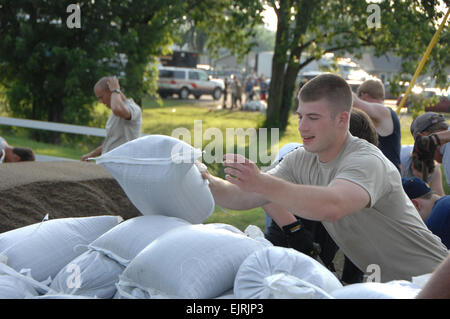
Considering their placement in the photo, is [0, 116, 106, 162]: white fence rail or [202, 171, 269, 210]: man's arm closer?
[202, 171, 269, 210]: man's arm

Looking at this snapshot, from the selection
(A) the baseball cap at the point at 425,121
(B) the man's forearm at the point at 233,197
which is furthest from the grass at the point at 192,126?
(B) the man's forearm at the point at 233,197

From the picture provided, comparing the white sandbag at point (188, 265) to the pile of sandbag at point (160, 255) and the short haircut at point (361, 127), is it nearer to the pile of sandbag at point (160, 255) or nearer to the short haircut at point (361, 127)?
the pile of sandbag at point (160, 255)

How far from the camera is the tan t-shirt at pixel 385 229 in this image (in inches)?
99.0

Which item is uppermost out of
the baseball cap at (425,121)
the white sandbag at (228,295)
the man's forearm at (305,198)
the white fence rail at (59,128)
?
the baseball cap at (425,121)

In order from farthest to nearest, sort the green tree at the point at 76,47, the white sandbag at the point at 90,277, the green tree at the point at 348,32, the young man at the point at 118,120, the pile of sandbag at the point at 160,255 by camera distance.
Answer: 1. the green tree at the point at 76,47
2. the green tree at the point at 348,32
3. the young man at the point at 118,120
4. the white sandbag at the point at 90,277
5. the pile of sandbag at the point at 160,255

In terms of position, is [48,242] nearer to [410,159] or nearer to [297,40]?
[410,159]

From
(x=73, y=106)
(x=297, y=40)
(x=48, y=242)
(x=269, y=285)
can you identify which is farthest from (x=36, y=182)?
(x=297, y=40)

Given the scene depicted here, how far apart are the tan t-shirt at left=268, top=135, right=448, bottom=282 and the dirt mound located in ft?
7.81

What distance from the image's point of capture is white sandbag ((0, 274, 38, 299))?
2162mm

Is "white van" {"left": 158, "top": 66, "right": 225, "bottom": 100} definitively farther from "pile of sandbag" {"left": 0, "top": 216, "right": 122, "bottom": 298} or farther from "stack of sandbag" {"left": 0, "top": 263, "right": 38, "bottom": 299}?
"stack of sandbag" {"left": 0, "top": 263, "right": 38, "bottom": 299}

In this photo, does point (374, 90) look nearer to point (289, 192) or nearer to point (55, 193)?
point (55, 193)

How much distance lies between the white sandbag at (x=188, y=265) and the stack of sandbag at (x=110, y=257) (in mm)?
141

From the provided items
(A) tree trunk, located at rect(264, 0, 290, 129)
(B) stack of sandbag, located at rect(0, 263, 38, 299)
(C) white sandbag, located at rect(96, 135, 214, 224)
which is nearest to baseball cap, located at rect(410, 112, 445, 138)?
(C) white sandbag, located at rect(96, 135, 214, 224)

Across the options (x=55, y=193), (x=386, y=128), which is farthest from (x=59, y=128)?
(x=386, y=128)
